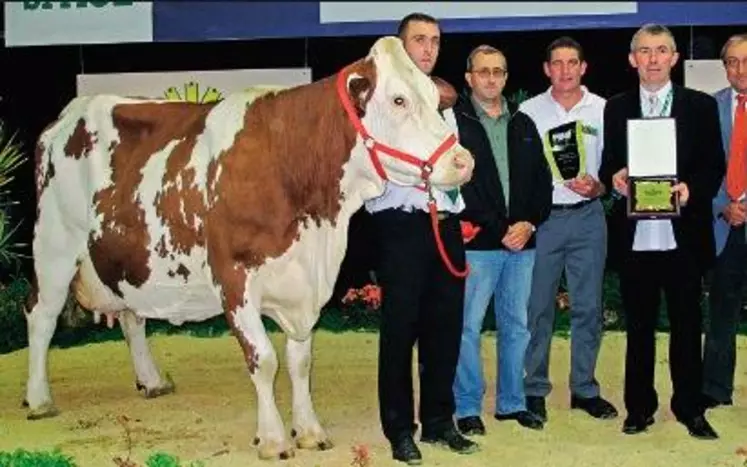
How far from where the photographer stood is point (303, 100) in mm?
5789

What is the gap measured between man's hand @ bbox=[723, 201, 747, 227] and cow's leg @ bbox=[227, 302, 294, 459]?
219 centimetres

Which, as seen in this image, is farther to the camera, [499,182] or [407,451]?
[499,182]

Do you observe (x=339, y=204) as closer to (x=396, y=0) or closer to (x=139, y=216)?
(x=139, y=216)

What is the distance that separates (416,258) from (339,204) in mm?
430

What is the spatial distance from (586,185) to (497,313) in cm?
72

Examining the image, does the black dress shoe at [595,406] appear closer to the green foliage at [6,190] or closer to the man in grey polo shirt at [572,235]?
the man in grey polo shirt at [572,235]

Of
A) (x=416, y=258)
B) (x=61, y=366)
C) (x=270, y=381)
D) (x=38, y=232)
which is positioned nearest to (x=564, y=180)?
(x=416, y=258)

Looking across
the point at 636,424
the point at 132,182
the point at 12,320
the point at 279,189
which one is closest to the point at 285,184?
the point at 279,189

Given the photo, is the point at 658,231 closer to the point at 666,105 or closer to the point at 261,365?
the point at 666,105

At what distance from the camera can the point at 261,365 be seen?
5.73 metres

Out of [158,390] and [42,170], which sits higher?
[42,170]

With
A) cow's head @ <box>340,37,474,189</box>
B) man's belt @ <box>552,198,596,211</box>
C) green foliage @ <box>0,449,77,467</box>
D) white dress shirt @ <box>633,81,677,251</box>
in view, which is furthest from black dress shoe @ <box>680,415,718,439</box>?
green foliage @ <box>0,449,77,467</box>

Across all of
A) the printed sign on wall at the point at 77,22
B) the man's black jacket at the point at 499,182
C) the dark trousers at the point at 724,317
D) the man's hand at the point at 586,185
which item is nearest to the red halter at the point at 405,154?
the man's black jacket at the point at 499,182

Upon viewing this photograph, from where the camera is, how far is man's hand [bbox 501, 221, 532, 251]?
6.04 m
